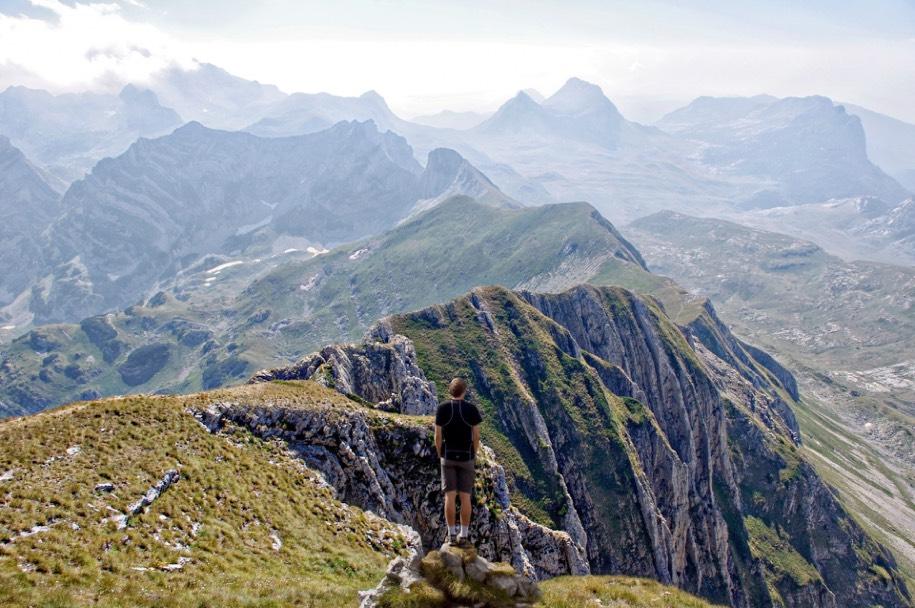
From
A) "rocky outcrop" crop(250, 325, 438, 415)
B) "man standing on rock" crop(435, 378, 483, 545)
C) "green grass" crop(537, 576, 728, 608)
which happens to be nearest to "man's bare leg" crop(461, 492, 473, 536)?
"man standing on rock" crop(435, 378, 483, 545)

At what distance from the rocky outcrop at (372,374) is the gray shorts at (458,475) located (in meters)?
48.3

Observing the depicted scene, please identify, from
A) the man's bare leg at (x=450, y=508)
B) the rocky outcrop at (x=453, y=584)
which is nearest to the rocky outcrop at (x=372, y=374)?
the man's bare leg at (x=450, y=508)

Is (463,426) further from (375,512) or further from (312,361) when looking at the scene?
(312,361)

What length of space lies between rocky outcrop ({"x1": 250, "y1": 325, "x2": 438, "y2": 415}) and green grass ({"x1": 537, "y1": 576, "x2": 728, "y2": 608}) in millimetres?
48874

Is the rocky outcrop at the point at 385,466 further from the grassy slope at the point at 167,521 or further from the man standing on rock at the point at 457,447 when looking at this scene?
the man standing on rock at the point at 457,447

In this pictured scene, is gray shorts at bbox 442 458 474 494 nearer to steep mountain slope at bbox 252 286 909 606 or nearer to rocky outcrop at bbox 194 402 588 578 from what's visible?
rocky outcrop at bbox 194 402 588 578

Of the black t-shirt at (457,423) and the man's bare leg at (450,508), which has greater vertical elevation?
the black t-shirt at (457,423)

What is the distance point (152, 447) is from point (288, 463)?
1030 centimetres

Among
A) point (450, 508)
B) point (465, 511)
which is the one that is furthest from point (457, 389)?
point (465, 511)

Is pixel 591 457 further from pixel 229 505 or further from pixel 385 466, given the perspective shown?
pixel 229 505

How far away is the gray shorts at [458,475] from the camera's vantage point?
2661cm

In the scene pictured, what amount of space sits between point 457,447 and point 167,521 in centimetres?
1753

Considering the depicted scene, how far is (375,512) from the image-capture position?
4722 cm

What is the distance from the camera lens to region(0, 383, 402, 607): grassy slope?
963 inches
